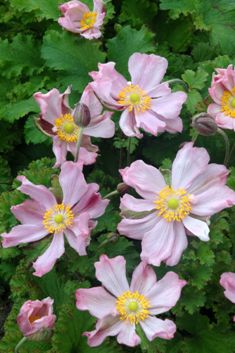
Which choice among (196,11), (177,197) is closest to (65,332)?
(177,197)

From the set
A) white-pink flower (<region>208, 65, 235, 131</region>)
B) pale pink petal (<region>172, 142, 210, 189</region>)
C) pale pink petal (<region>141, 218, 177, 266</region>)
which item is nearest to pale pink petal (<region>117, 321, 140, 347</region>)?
pale pink petal (<region>141, 218, 177, 266</region>)

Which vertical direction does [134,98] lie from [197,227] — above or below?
above

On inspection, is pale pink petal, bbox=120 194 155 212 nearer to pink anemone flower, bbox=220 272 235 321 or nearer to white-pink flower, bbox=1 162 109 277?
white-pink flower, bbox=1 162 109 277

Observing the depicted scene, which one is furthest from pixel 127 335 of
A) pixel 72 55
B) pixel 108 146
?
pixel 72 55

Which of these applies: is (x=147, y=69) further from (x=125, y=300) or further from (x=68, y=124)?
(x=125, y=300)

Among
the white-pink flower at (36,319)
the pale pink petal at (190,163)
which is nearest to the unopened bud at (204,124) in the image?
the pale pink petal at (190,163)

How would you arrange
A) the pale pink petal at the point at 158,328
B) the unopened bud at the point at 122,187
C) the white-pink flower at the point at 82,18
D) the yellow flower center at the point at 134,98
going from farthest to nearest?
the white-pink flower at the point at 82,18, the yellow flower center at the point at 134,98, the unopened bud at the point at 122,187, the pale pink petal at the point at 158,328

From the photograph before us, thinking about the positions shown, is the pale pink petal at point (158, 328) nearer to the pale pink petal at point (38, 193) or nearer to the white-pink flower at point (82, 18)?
the pale pink petal at point (38, 193)
